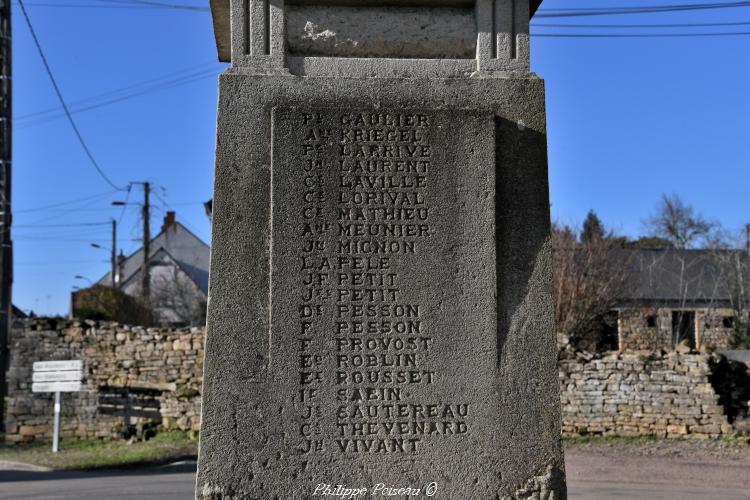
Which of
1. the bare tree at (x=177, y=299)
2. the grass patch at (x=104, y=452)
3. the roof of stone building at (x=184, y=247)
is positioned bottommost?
the grass patch at (x=104, y=452)

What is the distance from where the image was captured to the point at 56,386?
1947cm

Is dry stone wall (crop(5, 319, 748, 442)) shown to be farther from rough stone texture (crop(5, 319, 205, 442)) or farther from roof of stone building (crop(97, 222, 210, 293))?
roof of stone building (crop(97, 222, 210, 293))

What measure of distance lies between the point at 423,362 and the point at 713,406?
16.2 metres

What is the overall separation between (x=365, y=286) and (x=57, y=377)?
54.2ft

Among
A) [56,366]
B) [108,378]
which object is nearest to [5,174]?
[56,366]

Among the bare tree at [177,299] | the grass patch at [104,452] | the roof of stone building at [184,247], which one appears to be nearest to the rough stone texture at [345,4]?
the grass patch at [104,452]

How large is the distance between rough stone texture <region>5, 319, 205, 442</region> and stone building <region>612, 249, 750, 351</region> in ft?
54.9

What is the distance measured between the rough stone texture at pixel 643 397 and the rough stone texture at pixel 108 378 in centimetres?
802

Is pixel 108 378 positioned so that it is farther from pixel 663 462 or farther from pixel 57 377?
pixel 663 462

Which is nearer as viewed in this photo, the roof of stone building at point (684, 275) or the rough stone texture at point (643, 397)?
the rough stone texture at point (643, 397)

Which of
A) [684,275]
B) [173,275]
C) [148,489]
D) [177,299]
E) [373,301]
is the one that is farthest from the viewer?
[173,275]

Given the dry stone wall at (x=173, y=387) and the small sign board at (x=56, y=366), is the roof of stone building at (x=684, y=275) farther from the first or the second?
the small sign board at (x=56, y=366)

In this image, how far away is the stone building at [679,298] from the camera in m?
34.1

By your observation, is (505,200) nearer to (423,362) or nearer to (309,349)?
(423,362)
